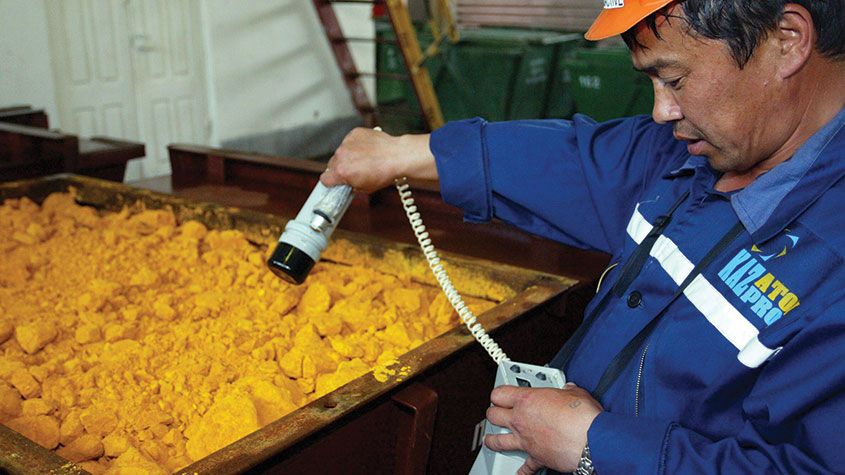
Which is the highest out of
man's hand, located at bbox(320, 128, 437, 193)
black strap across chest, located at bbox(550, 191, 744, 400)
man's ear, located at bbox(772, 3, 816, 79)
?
man's ear, located at bbox(772, 3, 816, 79)

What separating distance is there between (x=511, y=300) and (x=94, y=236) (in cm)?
155

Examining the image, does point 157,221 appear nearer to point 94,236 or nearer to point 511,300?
point 94,236

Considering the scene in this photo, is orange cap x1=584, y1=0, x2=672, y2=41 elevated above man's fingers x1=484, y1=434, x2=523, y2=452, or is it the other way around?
orange cap x1=584, y1=0, x2=672, y2=41

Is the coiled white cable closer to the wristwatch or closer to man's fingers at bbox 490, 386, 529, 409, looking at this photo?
man's fingers at bbox 490, 386, 529, 409

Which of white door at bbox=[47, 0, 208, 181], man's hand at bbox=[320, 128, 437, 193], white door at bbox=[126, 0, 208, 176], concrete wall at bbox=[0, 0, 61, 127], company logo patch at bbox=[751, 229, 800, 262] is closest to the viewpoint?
company logo patch at bbox=[751, 229, 800, 262]

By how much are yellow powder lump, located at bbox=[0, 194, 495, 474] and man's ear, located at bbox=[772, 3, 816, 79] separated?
869 mm

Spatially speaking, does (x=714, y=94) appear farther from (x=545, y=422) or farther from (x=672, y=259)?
(x=545, y=422)

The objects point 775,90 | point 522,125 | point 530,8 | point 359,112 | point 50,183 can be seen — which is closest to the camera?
point 775,90

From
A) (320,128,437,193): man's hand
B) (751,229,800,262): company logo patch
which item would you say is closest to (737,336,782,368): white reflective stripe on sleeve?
(751,229,800,262): company logo patch

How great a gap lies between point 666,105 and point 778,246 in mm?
286

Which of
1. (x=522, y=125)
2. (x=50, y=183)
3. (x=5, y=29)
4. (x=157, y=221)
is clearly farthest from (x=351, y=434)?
(x=5, y=29)

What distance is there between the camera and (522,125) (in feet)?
5.82

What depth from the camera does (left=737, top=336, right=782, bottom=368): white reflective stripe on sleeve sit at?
3.50 ft

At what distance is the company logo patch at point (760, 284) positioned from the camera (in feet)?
3.54
